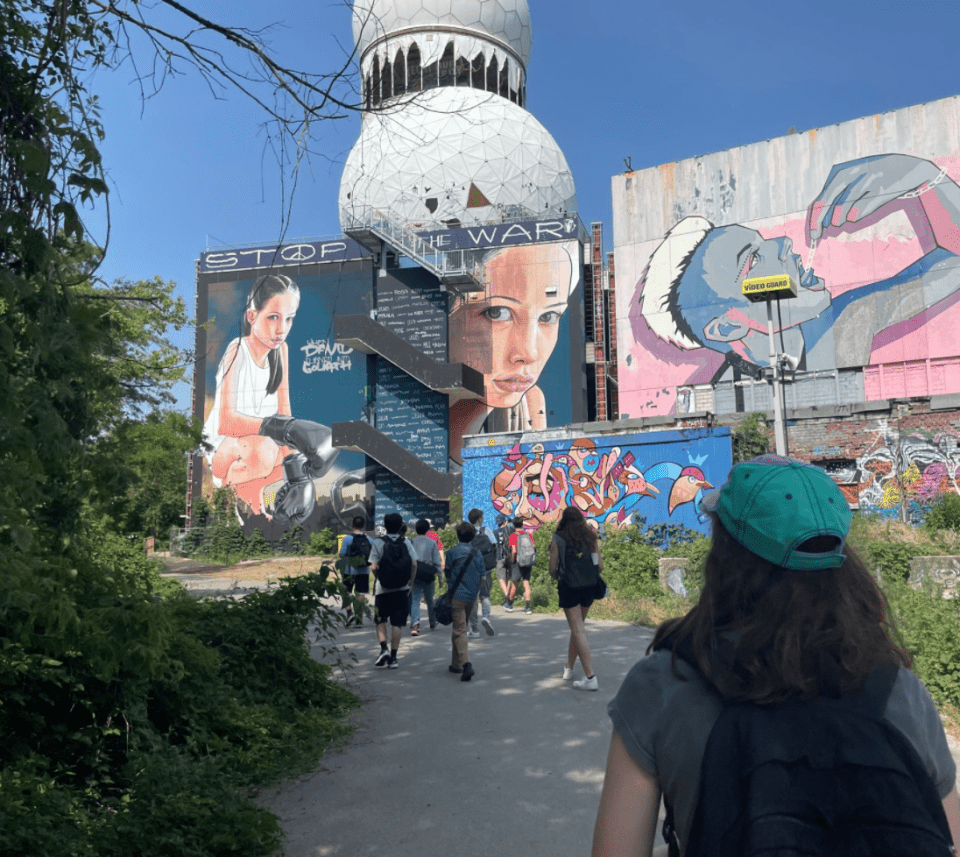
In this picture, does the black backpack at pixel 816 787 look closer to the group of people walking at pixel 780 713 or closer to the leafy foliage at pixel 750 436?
the group of people walking at pixel 780 713

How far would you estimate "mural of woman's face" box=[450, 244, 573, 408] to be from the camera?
33.8 metres

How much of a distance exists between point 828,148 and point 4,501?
33083mm

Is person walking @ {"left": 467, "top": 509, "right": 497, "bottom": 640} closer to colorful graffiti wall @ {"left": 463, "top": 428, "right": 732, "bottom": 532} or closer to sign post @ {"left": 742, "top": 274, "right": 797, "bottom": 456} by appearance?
sign post @ {"left": 742, "top": 274, "right": 797, "bottom": 456}

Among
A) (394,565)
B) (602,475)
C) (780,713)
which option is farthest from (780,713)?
(602,475)

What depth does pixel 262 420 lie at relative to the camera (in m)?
37.4

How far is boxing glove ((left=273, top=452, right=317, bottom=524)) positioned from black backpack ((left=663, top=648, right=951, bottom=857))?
1392 inches

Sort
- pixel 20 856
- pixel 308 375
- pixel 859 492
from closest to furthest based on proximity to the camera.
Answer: pixel 20 856 < pixel 859 492 < pixel 308 375

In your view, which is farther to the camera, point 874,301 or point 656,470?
point 874,301

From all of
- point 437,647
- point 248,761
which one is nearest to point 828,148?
point 437,647

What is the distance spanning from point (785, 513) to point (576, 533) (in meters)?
7.03

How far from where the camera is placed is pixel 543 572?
19141 millimetres

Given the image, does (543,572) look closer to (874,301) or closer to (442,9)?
(874,301)

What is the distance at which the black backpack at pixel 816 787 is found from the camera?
157 cm

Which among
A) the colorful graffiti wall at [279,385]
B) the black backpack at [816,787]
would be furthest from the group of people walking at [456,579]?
the colorful graffiti wall at [279,385]
